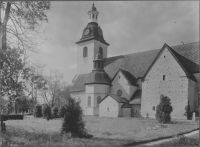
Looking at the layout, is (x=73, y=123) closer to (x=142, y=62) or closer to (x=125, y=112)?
(x=125, y=112)

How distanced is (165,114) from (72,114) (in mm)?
9954

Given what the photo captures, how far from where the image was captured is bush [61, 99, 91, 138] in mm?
9164

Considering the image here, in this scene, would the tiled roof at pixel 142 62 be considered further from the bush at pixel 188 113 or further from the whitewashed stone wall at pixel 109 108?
the whitewashed stone wall at pixel 109 108

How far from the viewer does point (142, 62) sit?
2802 centimetres

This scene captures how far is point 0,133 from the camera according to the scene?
30.2 ft

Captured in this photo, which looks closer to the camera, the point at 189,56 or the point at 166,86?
the point at 166,86

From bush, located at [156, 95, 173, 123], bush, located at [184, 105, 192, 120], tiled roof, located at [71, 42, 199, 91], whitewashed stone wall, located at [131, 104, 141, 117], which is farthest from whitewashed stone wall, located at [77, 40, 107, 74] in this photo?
bush, located at [156, 95, 173, 123]

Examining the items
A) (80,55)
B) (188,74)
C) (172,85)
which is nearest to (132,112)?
(172,85)

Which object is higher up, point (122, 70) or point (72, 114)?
point (122, 70)

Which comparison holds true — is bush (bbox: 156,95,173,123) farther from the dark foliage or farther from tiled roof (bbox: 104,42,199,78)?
the dark foliage

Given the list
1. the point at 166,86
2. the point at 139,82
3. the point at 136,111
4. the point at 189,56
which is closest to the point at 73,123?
the point at 166,86

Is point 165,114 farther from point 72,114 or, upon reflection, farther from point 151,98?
point 72,114

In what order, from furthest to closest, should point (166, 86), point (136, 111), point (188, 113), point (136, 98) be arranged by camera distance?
point (136, 98) < point (136, 111) < point (166, 86) < point (188, 113)

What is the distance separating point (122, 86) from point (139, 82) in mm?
2128
